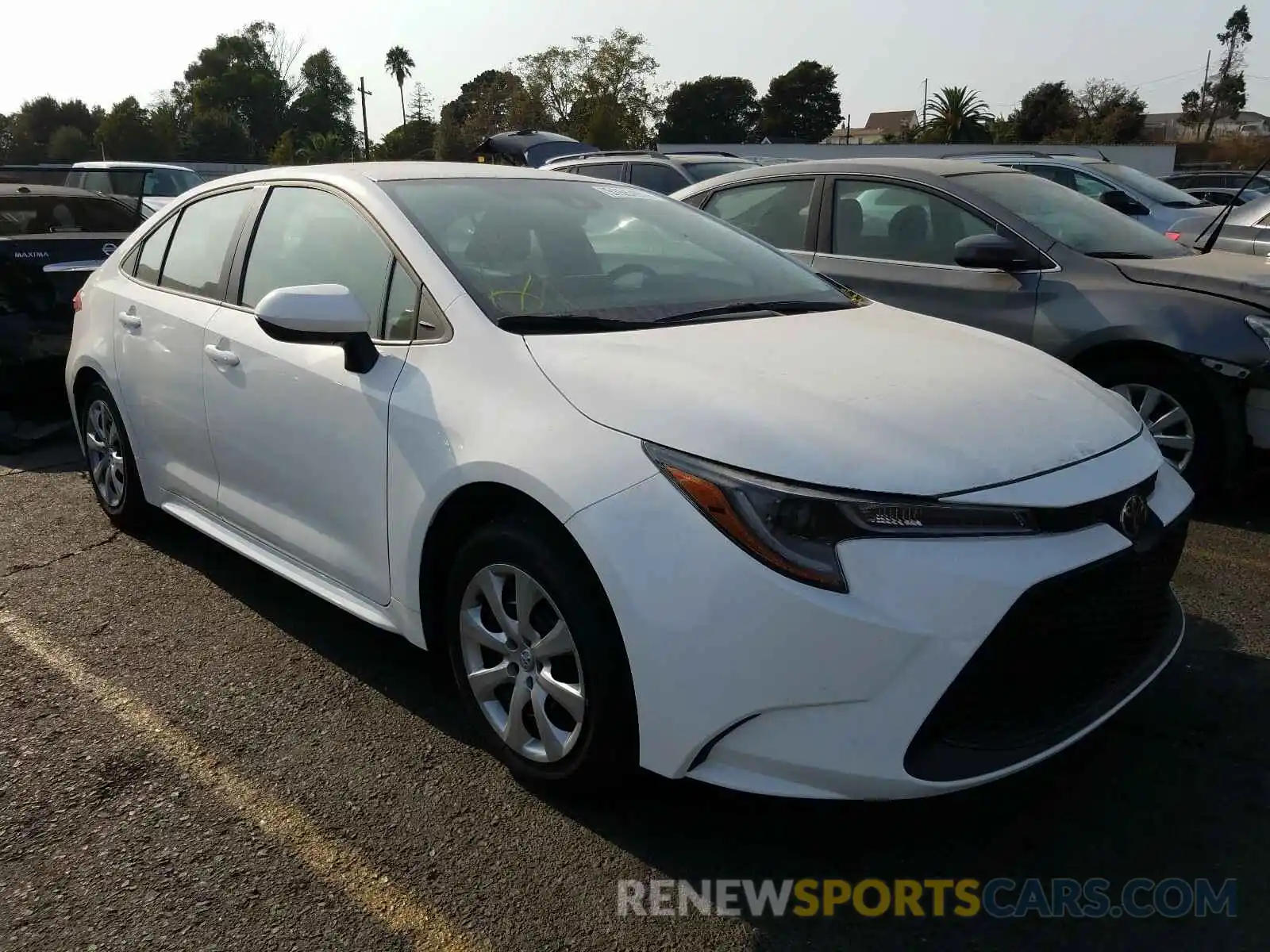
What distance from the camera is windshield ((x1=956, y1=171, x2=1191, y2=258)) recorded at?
5.33 metres

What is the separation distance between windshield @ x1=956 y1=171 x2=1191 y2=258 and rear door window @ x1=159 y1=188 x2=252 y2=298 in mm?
3632

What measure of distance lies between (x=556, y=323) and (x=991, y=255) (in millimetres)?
2967

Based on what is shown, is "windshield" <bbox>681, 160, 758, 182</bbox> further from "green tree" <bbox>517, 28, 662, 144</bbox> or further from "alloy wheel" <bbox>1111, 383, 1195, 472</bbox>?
"green tree" <bbox>517, 28, 662, 144</bbox>

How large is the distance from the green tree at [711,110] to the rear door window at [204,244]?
7862cm

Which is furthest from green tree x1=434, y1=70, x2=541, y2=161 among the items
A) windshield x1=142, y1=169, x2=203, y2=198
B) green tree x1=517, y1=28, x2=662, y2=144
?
windshield x1=142, y1=169, x2=203, y2=198

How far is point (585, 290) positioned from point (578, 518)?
995 mm

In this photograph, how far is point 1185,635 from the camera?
3547mm

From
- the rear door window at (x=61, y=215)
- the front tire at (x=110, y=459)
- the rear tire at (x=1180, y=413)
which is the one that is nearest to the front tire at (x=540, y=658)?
the front tire at (x=110, y=459)

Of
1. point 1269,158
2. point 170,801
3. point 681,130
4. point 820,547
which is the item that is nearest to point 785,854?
point 820,547

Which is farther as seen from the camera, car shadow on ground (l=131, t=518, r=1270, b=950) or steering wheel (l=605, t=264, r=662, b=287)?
steering wheel (l=605, t=264, r=662, b=287)

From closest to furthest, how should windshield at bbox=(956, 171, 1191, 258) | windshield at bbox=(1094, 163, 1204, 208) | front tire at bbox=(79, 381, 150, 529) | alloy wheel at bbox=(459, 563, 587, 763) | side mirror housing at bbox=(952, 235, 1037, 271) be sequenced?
alloy wheel at bbox=(459, 563, 587, 763), front tire at bbox=(79, 381, 150, 529), side mirror housing at bbox=(952, 235, 1037, 271), windshield at bbox=(956, 171, 1191, 258), windshield at bbox=(1094, 163, 1204, 208)

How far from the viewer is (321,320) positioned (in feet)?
9.32

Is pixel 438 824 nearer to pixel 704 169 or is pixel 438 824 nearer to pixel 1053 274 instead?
pixel 1053 274

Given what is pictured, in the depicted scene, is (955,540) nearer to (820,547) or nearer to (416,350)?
(820,547)
